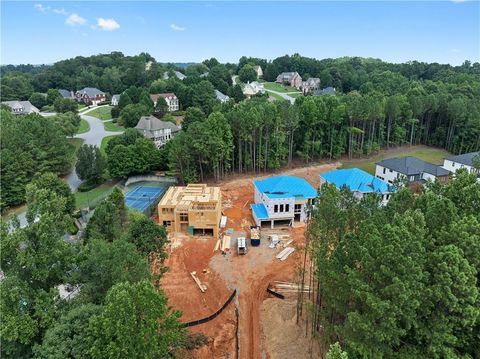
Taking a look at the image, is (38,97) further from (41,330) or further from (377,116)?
(41,330)

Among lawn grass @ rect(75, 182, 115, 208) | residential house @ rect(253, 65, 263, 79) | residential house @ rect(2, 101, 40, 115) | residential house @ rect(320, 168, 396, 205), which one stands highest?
residential house @ rect(253, 65, 263, 79)

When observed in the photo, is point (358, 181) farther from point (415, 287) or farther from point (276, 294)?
point (415, 287)

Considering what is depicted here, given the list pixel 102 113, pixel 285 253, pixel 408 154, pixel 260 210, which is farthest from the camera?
pixel 102 113

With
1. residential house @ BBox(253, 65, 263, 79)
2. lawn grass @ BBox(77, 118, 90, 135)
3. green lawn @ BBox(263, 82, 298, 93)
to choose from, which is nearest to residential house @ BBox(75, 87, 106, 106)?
→ lawn grass @ BBox(77, 118, 90, 135)

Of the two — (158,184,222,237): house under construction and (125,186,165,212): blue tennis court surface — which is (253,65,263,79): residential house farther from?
(158,184,222,237): house under construction

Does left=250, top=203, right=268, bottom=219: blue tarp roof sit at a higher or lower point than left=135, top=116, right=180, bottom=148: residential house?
lower

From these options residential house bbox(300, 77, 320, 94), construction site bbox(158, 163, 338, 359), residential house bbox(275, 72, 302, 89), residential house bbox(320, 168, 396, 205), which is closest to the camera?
construction site bbox(158, 163, 338, 359)

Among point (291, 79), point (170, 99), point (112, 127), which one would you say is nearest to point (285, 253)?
point (112, 127)
